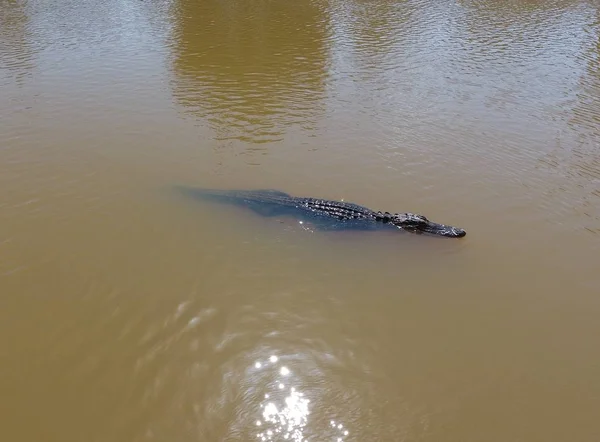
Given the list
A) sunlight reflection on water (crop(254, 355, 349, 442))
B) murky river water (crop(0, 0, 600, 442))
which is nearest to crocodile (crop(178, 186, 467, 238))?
murky river water (crop(0, 0, 600, 442))

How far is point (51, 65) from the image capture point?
1368cm

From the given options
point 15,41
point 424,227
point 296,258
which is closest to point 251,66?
point 15,41

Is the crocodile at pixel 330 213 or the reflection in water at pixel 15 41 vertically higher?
the reflection in water at pixel 15 41

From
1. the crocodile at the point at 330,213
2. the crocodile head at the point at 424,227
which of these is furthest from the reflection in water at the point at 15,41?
the crocodile head at the point at 424,227

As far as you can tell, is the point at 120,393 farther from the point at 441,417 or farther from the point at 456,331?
the point at 456,331

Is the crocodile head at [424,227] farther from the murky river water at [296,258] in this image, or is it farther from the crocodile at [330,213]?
the murky river water at [296,258]

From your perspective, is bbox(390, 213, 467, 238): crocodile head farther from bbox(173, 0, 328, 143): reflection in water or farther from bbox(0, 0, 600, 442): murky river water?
bbox(173, 0, 328, 143): reflection in water

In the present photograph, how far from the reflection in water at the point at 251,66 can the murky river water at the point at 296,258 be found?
0.12 m

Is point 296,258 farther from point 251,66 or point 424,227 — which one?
point 251,66

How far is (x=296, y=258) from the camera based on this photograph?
668 centimetres

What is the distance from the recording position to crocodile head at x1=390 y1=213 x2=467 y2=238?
7086mm

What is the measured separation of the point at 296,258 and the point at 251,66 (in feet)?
29.9

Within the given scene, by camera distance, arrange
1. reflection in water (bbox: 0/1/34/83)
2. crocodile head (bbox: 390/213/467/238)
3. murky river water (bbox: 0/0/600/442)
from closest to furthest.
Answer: murky river water (bbox: 0/0/600/442), crocodile head (bbox: 390/213/467/238), reflection in water (bbox: 0/1/34/83)

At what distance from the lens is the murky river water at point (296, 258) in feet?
15.5
